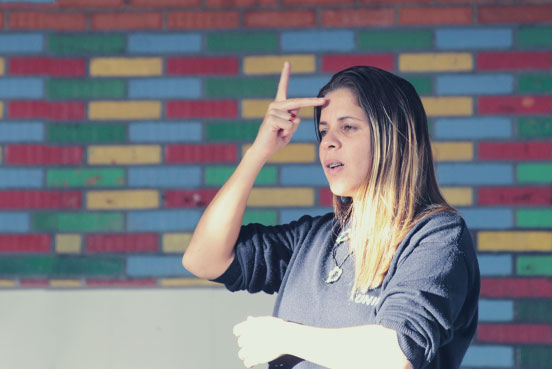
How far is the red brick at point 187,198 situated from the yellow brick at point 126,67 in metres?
0.51

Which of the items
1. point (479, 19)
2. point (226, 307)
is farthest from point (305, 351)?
point (479, 19)

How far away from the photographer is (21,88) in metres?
2.84

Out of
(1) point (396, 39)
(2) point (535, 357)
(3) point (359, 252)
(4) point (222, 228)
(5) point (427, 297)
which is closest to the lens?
(5) point (427, 297)

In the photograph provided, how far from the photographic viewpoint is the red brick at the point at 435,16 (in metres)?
2.73

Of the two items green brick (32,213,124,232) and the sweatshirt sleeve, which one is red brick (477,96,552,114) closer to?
the sweatshirt sleeve

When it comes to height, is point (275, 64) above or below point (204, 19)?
below

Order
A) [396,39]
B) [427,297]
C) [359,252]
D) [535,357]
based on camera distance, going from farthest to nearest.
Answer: [396,39] < [535,357] < [359,252] < [427,297]

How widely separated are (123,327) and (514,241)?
1.63 metres

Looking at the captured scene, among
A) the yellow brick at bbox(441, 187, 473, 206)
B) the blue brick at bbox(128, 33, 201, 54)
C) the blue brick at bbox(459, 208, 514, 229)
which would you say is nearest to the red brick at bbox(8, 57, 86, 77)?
the blue brick at bbox(128, 33, 201, 54)

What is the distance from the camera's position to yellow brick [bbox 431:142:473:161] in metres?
2.71

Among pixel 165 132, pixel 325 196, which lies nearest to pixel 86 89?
pixel 165 132

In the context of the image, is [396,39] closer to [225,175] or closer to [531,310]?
[225,175]

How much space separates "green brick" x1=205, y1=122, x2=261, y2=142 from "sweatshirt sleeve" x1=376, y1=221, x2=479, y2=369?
1338mm

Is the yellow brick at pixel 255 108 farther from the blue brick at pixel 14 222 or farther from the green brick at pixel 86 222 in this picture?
the blue brick at pixel 14 222
